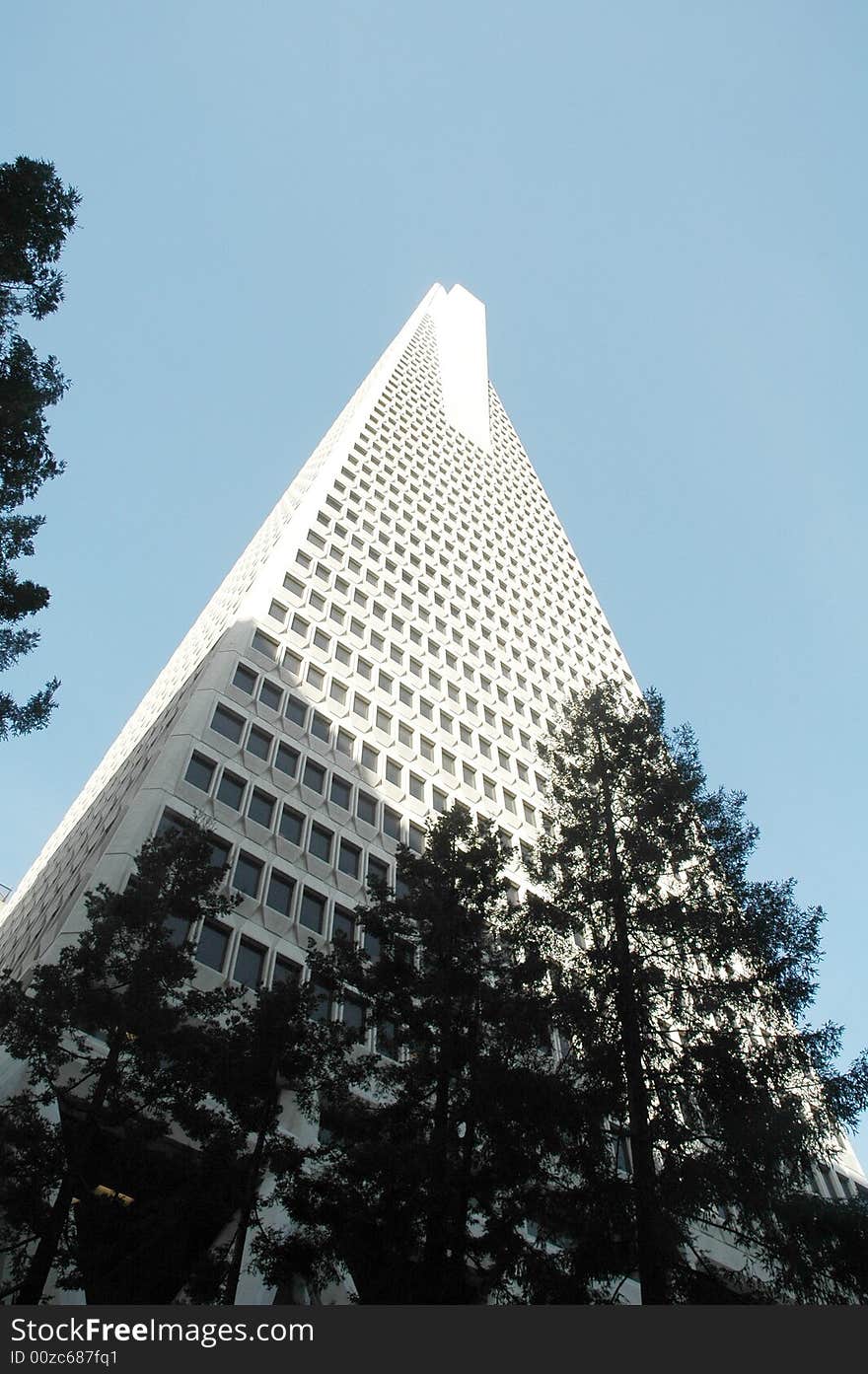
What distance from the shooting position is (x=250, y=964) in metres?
25.0

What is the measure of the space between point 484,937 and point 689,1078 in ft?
15.8

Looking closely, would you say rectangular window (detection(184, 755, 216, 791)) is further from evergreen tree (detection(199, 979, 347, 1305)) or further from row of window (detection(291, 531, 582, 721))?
evergreen tree (detection(199, 979, 347, 1305))

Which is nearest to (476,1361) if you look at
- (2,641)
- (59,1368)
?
(59,1368)

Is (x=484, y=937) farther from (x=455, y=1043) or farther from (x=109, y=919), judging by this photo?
(x=109, y=919)

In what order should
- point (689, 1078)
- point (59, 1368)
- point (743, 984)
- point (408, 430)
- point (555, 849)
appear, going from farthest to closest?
1. point (408, 430)
2. point (555, 849)
3. point (743, 984)
4. point (689, 1078)
5. point (59, 1368)

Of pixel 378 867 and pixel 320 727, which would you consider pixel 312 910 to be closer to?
pixel 378 867

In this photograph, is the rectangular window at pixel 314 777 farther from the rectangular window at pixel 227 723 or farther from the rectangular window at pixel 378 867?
the rectangular window at pixel 378 867

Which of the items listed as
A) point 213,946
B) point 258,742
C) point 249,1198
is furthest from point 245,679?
point 249,1198

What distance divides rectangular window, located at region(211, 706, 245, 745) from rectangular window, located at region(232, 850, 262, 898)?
469cm

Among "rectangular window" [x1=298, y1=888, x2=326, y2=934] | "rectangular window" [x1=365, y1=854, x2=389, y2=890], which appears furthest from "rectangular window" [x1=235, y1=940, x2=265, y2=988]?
"rectangular window" [x1=365, y1=854, x2=389, y2=890]

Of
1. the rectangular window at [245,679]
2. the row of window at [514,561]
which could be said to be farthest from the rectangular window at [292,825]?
the row of window at [514,561]

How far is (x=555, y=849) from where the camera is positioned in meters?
20.3

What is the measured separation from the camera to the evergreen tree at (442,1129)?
1410 cm

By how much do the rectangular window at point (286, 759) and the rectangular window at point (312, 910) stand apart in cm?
478
